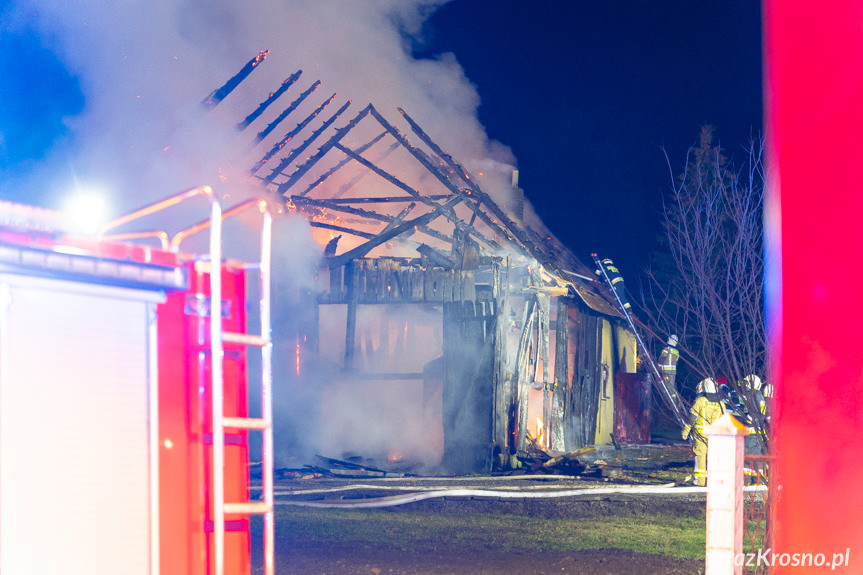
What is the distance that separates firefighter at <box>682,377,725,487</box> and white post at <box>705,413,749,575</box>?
15.3 ft

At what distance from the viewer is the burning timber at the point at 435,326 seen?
46.6ft

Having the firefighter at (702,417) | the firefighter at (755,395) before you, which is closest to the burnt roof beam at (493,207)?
the firefighter at (702,417)

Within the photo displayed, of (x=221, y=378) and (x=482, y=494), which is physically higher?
(x=221, y=378)

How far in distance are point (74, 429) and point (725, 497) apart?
14.3ft

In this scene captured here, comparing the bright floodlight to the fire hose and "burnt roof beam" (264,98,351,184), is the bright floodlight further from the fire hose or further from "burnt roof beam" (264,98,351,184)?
"burnt roof beam" (264,98,351,184)

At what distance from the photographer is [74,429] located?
2.92 m

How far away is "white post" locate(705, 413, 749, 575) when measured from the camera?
558cm

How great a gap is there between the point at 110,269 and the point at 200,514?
102 centimetres

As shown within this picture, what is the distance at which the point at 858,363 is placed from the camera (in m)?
6.57

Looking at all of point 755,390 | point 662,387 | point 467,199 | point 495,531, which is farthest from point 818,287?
point 467,199

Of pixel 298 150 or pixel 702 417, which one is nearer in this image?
pixel 702 417

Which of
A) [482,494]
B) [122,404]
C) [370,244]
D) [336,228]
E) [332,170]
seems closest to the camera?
[122,404]

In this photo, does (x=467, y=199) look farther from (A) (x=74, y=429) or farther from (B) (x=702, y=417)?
A: (A) (x=74, y=429)

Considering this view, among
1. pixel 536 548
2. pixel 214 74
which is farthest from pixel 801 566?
pixel 214 74
